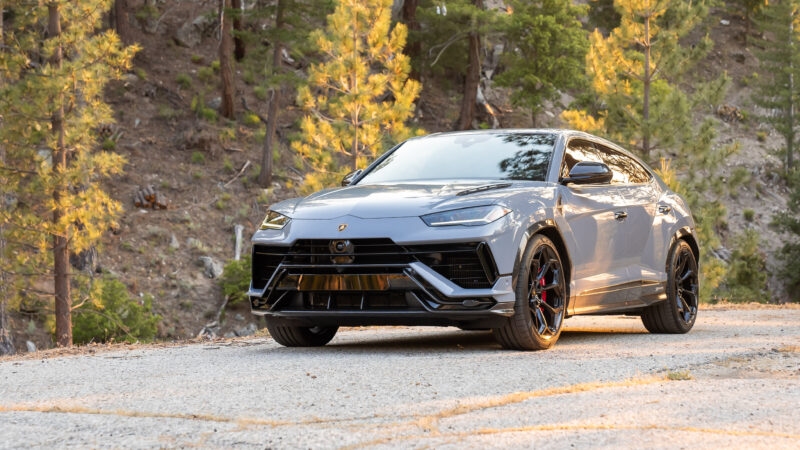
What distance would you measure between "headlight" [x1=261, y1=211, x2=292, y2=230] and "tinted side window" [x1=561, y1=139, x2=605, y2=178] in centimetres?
227

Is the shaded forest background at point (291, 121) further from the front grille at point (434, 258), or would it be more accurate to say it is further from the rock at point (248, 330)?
the front grille at point (434, 258)

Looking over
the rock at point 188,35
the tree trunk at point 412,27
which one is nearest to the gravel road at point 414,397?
the tree trunk at point 412,27

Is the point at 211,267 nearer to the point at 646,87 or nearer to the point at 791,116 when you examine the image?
the point at 646,87

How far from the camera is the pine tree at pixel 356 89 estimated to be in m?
18.5

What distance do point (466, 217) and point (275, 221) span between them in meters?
1.47

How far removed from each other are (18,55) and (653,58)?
14117 mm

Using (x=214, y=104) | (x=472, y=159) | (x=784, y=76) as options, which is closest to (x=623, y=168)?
(x=472, y=159)

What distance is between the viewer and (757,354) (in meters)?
6.94

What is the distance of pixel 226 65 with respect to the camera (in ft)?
124

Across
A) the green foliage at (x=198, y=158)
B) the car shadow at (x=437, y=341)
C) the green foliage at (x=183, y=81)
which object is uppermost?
the car shadow at (x=437, y=341)

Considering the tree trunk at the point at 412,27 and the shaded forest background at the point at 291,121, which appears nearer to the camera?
the shaded forest background at the point at 291,121

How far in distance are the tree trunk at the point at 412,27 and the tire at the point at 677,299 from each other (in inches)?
1364

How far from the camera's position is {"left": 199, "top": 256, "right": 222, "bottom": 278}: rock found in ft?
98.4

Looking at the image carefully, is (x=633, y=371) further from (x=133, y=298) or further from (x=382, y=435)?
(x=133, y=298)
